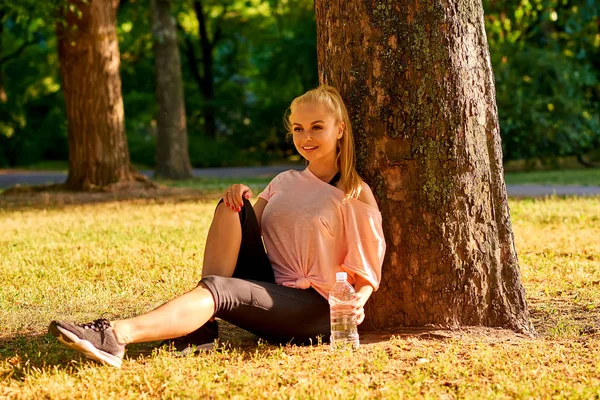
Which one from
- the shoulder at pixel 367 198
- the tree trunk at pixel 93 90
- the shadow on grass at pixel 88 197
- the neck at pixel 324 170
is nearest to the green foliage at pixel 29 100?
the shadow on grass at pixel 88 197

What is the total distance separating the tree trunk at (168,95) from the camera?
21.7m

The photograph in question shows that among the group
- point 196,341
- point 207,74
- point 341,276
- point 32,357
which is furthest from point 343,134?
point 207,74

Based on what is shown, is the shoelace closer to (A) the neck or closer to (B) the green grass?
(A) the neck

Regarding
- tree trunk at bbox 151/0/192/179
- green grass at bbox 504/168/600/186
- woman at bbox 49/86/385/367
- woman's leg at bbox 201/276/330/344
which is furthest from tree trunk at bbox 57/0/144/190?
woman's leg at bbox 201/276/330/344

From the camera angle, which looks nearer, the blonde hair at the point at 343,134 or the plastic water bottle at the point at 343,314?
the plastic water bottle at the point at 343,314

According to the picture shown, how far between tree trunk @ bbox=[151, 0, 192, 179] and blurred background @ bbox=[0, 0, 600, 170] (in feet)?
7.77

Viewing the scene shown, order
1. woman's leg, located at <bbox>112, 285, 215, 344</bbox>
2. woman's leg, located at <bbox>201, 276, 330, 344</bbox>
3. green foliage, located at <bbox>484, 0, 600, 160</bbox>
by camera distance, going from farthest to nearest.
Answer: green foliage, located at <bbox>484, 0, 600, 160</bbox>, woman's leg, located at <bbox>201, 276, 330, 344</bbox>, woman's leg, located at <bbox>112, 285, 215, 344</bbox>

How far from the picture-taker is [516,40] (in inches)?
965

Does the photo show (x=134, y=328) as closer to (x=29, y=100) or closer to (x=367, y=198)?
(x=367, y=198)

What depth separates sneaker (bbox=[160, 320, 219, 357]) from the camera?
5.02 m

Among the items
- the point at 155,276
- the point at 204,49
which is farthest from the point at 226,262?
the point at 204,49

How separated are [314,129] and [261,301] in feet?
3.29

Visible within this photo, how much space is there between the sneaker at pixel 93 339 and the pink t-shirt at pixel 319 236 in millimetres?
1082

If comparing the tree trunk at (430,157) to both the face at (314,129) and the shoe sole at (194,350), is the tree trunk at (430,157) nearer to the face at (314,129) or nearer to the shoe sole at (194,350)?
the face at (314,129)
